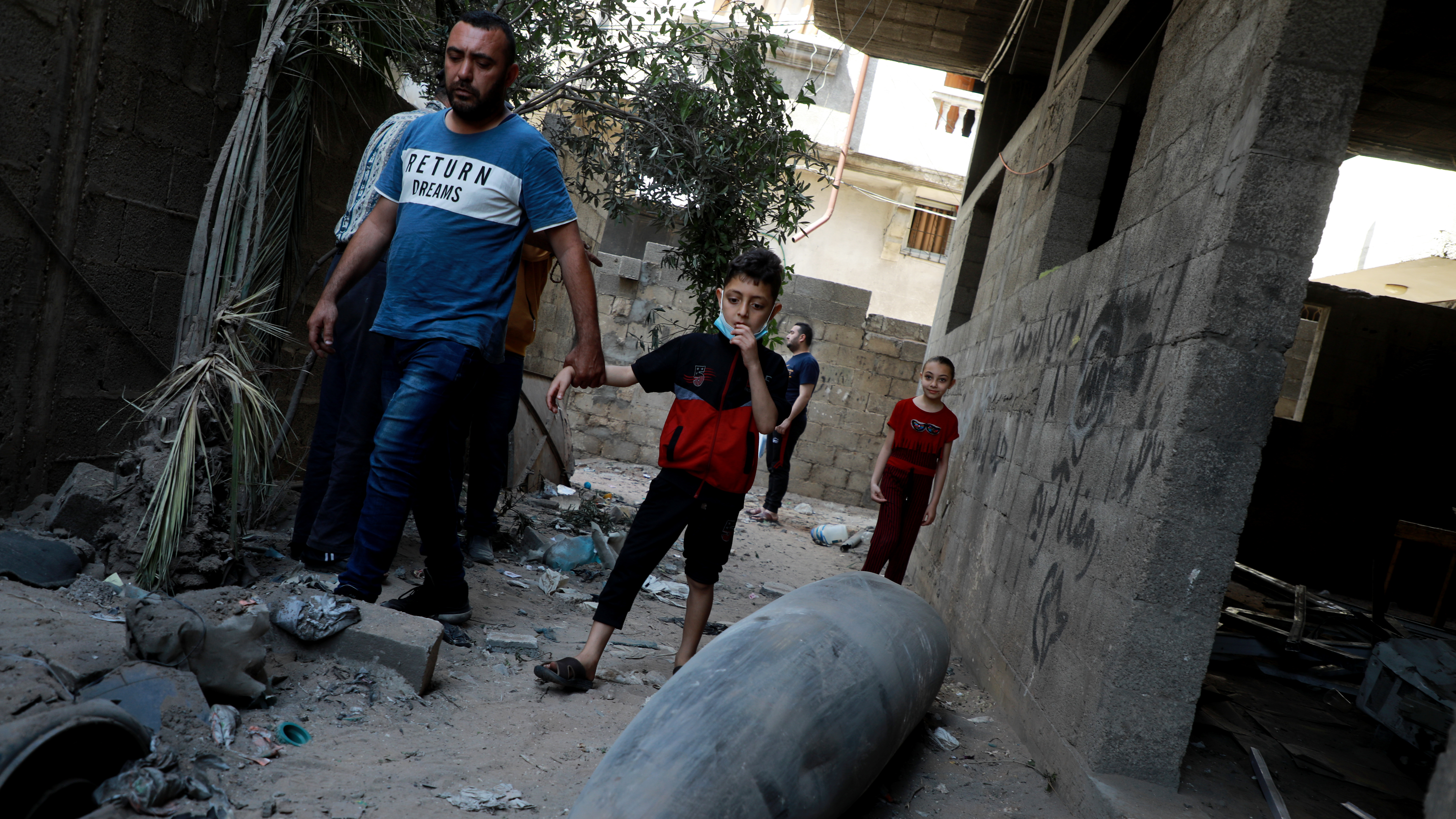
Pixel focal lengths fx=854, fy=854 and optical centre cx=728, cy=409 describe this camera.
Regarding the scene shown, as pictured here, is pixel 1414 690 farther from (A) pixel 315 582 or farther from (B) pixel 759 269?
(A) pixel 315 582

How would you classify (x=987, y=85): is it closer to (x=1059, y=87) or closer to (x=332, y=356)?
(x=1059, y=87)

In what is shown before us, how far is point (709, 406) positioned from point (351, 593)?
1.29 meters

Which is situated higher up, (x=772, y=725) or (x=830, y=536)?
(x=772, y=725)

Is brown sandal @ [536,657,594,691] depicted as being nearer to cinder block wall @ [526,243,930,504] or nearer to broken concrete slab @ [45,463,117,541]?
broken concrete slab @ [45,463,117,541]

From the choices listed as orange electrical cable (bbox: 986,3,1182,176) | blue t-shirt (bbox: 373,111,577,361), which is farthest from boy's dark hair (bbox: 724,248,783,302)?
orange electrical cable (bbox: 986,3,1182,176)

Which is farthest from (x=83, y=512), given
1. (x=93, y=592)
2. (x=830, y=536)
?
(x=830, y=536)

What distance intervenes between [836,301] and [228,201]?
8.07 meters

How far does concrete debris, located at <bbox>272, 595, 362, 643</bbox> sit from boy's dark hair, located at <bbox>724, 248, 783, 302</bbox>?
1579mm

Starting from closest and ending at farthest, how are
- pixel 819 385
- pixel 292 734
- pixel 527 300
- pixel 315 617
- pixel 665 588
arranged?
1. pixel 292 734
2. pixel 315 617
3. pixel 527 300
4. pixel 665 588
5. pixel 819 385

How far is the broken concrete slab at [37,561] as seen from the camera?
2.46 metres

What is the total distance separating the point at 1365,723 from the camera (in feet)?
12.2

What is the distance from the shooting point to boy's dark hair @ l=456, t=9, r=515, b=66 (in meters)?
2.73

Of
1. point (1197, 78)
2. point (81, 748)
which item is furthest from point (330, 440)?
point (1197, 78)

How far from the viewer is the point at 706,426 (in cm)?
290
